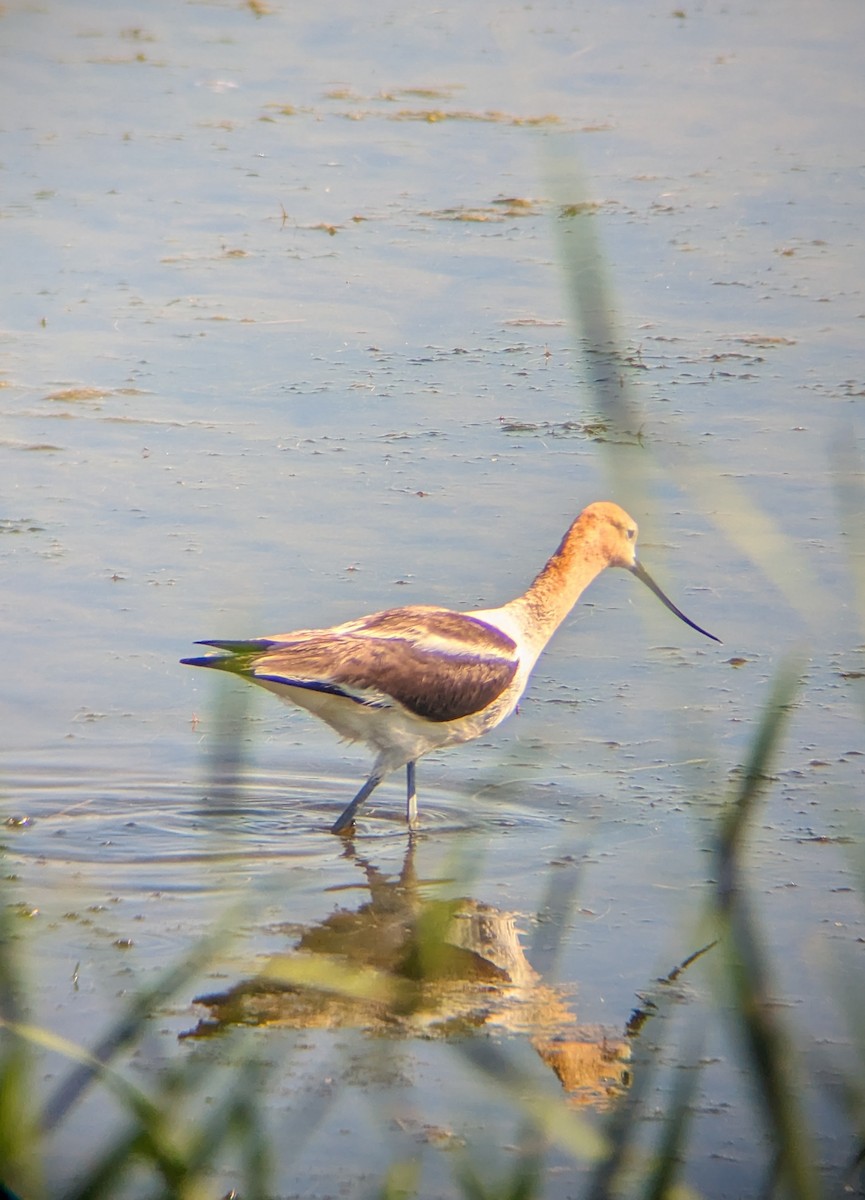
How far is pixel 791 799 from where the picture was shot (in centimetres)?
584

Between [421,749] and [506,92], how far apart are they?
10696 mm

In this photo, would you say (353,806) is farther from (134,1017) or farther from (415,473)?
(134,1017)

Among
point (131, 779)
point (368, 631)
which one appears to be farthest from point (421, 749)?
point (131, 779)

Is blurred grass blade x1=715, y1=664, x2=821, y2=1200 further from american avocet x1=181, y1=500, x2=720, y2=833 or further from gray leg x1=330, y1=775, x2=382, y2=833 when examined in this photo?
gray leg x1=330, y1=775, x2=382, y2=833

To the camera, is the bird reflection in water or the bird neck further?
the bird neck

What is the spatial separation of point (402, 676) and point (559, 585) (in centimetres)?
77

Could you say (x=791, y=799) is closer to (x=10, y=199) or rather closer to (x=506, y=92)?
(x=10, y=199)

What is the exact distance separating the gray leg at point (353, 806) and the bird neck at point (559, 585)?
702 millimetres

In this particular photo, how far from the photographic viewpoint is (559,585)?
609cm

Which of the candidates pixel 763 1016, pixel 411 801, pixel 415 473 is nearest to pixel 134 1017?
pixel 763 1016

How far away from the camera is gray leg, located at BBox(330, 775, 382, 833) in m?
5.63

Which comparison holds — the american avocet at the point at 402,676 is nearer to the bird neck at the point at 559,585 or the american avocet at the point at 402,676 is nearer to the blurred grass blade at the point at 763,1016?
the bird neck at the point at 559,585

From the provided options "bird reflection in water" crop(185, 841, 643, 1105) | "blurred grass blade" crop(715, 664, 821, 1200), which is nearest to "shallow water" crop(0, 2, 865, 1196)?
"bird reflection in water" crop(185, 841, 643, 1105)

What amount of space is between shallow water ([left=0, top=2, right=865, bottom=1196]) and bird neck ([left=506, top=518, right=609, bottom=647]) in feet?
1.51
